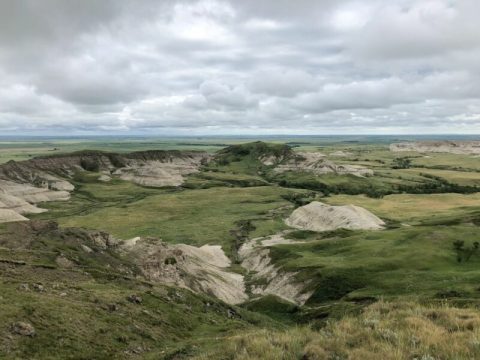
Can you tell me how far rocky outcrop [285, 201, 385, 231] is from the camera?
4941 inches

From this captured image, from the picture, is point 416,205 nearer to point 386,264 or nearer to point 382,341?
point 386,264

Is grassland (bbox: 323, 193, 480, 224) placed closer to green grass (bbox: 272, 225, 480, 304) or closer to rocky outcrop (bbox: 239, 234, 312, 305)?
green grass (bbox: 272, 225, 480, 304)

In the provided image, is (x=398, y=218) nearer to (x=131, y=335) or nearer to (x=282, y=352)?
(x=131, y=335)

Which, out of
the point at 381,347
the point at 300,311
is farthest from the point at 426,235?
the point at 381,347

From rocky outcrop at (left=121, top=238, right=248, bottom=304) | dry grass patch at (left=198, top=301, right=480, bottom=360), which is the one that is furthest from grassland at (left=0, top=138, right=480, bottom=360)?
rocky outcrop at (left=121, top=238, right=248, bottom=304)

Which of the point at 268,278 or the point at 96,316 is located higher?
the point at 96,316

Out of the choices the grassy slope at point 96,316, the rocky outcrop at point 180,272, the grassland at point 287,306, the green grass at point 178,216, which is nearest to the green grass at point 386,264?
the grassland at point 287,306

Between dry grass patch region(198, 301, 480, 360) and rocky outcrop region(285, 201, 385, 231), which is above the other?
dry grass patch region(198, 301, 480, 360)

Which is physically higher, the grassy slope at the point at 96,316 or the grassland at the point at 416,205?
the grassy slope at the point at 96,316

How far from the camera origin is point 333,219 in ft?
429

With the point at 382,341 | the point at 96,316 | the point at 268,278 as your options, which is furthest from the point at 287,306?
the point at 382,341

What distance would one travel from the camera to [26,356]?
23703 mm

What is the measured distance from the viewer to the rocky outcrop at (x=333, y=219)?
125500mm

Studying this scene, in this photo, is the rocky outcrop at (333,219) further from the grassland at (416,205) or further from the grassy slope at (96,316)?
the grassy slope at (96,316)
